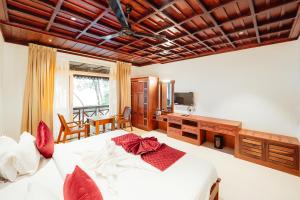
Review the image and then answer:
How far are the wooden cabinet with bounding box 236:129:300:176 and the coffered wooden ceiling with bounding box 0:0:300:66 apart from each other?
207cm

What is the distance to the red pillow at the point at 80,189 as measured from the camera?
0.92 meters

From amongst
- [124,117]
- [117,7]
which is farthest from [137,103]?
[117,7]

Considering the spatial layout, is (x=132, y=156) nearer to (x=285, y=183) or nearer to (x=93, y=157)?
(x=93, y=157)

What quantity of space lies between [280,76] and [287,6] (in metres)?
1.56

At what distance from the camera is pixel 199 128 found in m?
3.73

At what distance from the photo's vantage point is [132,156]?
6.24ft

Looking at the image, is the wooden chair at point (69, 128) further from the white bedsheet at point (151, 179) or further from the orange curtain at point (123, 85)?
the white bedsheet at point (151, 179)

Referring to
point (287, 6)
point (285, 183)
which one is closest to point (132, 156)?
point (285, 183)

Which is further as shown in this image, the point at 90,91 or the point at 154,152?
the point at 90,91

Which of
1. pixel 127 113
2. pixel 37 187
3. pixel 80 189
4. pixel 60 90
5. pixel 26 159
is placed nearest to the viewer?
pixel 80 189

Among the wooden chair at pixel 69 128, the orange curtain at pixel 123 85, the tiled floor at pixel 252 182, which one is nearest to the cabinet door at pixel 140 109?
the orange curtain at pixel 123 85

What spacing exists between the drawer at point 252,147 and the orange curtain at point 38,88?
185 inches

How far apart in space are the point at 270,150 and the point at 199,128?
58.5 inches

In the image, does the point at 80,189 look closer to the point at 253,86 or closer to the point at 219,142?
the point at 219,142
